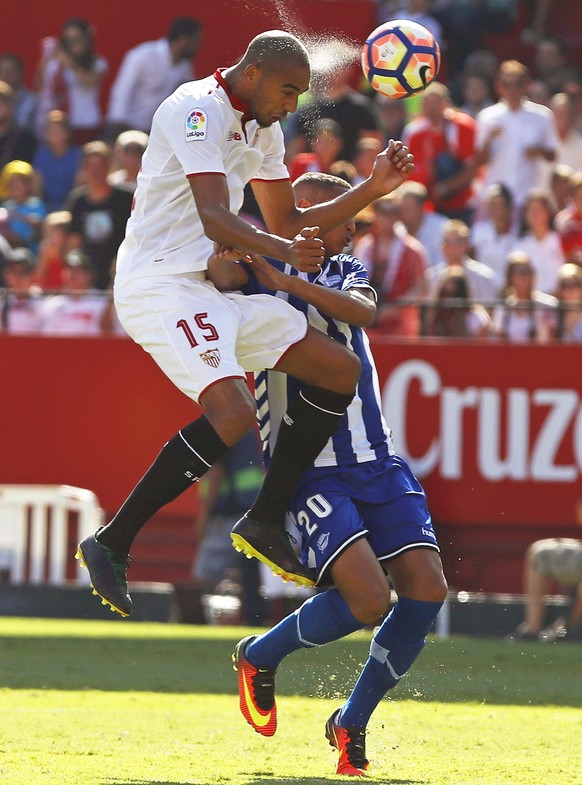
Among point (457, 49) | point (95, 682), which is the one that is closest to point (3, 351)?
point (95, 682)

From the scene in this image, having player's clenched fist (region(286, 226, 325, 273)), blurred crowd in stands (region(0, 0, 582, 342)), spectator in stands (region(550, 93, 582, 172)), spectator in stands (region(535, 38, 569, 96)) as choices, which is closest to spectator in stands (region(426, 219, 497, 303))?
blurred crowd in stands (region(0, 0, 582, 342))

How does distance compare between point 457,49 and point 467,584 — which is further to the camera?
point 457,49

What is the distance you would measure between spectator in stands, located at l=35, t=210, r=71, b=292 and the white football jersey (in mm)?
7210

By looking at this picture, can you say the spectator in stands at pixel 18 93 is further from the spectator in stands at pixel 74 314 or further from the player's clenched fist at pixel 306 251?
the player's clenched fist at pixel 306 251

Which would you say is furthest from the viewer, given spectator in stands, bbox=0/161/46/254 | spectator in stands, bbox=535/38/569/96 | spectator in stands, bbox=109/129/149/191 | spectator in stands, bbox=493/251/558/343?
spectator in stands, bbox=535/38/569/96

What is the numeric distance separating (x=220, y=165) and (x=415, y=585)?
184cm

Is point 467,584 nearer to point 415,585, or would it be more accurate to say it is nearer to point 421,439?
point 421,439

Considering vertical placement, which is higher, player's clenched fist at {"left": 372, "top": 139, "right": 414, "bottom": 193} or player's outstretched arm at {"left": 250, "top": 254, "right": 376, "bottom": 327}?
player's clenched fist at {"left": 372, "top": 139, "right": 414, "bottom": 193}

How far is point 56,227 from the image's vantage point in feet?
44.4

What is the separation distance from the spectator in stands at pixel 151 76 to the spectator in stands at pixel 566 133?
3412mm

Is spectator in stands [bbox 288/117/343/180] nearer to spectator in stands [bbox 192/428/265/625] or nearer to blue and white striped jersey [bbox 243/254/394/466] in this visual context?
spectator in stands [bbox 192/428/265/625]

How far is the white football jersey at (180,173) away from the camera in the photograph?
6.06m

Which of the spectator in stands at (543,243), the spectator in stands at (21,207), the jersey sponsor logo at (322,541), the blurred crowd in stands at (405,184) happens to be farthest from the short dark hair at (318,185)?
the spectator in stands at (21,207)

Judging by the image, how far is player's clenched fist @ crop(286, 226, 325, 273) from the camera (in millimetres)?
5805
